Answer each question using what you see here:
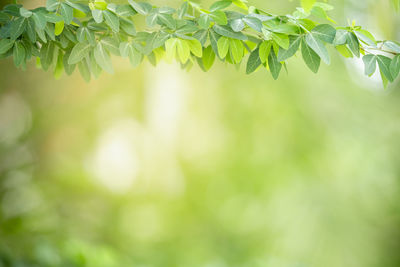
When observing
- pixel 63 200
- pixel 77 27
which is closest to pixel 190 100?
pixel 63 200

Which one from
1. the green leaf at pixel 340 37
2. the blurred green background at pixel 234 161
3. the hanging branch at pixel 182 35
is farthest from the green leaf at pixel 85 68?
the blurred green background at pixel 234 161

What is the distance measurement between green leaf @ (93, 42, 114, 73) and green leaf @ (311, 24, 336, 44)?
28 centimetres

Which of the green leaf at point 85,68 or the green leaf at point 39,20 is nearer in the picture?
the green leaf at point 39,20

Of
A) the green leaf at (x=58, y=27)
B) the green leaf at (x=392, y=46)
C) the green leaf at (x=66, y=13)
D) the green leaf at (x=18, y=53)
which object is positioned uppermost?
the green leaf at (x=392, y=46)

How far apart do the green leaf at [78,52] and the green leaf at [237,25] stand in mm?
199

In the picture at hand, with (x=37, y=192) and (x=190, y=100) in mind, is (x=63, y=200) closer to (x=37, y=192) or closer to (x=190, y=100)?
(x=37, y=192)

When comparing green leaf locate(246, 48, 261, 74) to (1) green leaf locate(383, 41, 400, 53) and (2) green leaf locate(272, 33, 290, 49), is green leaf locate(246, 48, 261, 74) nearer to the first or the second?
(2) green leaf locate(272, 33, 290, 49)

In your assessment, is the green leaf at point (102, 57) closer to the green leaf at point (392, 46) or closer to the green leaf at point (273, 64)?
the green leaf at point (273, 64)

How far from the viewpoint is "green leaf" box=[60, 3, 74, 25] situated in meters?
0.51

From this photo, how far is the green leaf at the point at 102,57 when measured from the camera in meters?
0.57

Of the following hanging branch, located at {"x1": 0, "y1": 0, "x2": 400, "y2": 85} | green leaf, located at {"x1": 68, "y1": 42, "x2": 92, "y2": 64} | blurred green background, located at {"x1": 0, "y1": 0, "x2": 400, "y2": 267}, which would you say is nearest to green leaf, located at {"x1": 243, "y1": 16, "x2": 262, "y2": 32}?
hanging branch, located at {"x1": 0, "y1": 0, "x2": 400, "y2": 85}

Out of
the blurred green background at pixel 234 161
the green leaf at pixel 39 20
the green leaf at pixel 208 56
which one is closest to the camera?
the green leaf at pixel 39 20

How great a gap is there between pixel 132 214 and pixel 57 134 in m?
0.65

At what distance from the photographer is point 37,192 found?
6.49 ft
